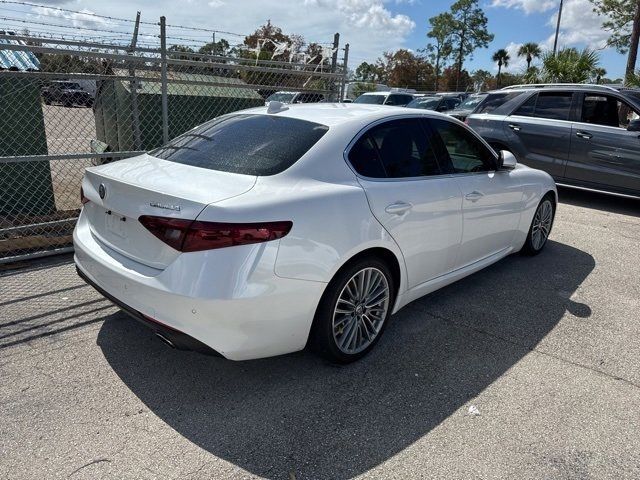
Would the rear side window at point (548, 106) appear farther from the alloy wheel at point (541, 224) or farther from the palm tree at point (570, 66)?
the palm tree at point (570, 66)

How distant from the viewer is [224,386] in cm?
304

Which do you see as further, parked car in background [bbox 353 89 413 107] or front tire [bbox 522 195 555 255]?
parked car in background [bbox 353 89 413 107]

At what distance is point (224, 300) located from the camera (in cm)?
253

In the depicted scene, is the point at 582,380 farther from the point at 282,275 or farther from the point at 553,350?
the point at 282,275

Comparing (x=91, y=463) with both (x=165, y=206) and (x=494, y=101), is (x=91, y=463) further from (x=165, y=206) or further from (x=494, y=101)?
(x=494, y=101)

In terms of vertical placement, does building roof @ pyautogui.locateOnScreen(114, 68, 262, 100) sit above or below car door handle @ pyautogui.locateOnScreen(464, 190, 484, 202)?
above

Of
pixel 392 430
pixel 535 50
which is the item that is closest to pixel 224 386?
Answer: pixel 392 430

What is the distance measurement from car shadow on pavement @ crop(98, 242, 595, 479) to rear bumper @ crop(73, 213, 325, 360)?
0.36m

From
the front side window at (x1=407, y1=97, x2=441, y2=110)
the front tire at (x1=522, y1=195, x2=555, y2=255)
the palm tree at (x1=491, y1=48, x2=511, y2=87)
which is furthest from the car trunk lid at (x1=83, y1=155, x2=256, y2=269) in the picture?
the palm tree at (x1=491, y1=48, x2=511, y2=87)

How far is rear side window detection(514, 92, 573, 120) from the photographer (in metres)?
8.34

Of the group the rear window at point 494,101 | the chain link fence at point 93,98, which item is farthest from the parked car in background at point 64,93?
the rear window at point 494,101

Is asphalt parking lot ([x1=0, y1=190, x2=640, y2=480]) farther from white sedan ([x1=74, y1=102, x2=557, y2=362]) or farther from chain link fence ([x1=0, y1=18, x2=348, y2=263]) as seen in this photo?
chain link fence ([x1=0, y1=18, x2=348, y2=263])

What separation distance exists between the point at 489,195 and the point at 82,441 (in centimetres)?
345

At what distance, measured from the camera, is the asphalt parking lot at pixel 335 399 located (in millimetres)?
2463
